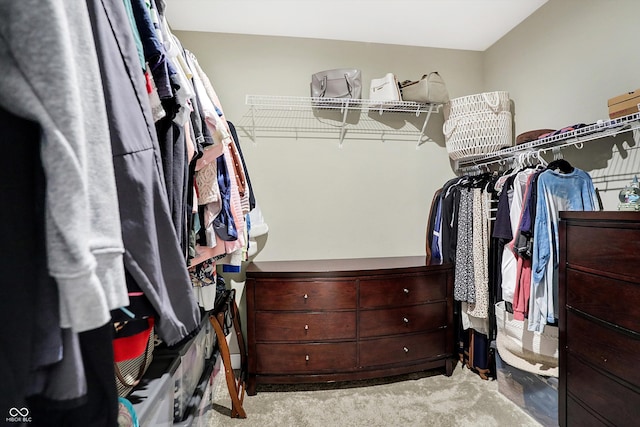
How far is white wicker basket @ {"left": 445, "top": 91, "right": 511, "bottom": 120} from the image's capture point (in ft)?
7.07

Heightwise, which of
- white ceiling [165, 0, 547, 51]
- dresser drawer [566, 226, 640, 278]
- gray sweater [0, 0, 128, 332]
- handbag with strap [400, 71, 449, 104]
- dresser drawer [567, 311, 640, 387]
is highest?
white ceiling [165, 0, 547, 51]

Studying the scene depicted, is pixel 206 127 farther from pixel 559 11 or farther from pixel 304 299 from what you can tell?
pixel 559 11

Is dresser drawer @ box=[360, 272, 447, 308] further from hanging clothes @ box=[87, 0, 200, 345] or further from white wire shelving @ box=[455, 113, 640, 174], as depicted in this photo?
hanging clothes @ box=[87, 0, 200, 345]

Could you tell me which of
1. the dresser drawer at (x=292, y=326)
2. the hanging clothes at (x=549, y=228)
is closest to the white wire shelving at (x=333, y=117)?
the hanging clothes at (x=549, y=228)

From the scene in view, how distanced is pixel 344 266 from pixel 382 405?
2.88ft

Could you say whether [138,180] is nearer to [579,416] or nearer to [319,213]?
[579,416]

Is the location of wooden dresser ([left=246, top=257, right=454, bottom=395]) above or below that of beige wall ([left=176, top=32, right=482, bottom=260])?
below

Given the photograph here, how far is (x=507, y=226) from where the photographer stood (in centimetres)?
176

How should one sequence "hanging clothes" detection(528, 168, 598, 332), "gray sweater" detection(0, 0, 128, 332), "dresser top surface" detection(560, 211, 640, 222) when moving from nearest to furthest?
"gray sweater" detection(0, 0, 128, 332) < "dresser top surface" detection(560, 211, 640, 222) < "hanging clothes" detection(528, 168, 598, 332)

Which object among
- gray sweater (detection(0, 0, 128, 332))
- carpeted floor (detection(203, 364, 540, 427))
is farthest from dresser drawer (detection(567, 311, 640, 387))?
gray sweater (detection(0, 0, 128, 332))

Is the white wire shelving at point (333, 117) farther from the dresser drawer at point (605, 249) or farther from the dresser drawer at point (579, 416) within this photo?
the dresser drawer at point (579, 416)

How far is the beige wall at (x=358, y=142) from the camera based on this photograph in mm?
2209

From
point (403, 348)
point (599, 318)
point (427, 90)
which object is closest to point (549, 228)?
point (599, 318)

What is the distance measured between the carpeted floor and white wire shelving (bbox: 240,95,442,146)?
185 cm
